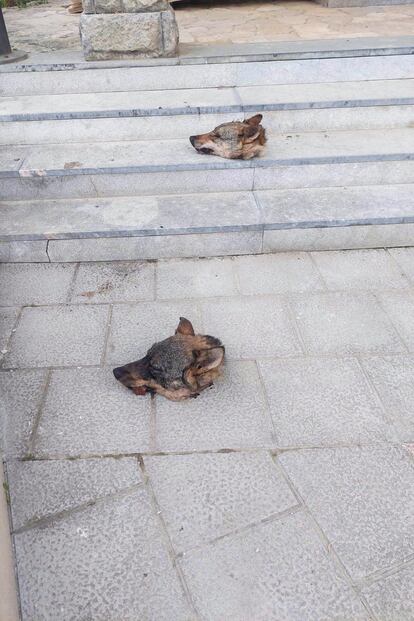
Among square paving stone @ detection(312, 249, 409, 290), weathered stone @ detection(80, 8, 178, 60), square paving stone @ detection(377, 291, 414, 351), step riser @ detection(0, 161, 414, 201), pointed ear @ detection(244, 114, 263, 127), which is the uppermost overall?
weathered stone @ detection(80, 8, 178, 60)

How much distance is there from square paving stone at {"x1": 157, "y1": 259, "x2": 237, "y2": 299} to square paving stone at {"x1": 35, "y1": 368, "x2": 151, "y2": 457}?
39.0 inches

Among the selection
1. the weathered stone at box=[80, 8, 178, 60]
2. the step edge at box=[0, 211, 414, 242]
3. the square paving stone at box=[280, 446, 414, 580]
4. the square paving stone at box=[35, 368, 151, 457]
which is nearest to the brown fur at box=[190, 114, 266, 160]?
the step edge at box=[0, 211, 414, 242]

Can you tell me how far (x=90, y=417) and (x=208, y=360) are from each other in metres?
0.79

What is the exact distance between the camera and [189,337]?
270cm

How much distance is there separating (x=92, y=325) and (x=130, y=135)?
246 cm

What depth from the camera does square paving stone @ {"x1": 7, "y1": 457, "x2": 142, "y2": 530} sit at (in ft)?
6.94

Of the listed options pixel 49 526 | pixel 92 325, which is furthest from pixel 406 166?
pixel 49 526

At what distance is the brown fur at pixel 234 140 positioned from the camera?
407 cm

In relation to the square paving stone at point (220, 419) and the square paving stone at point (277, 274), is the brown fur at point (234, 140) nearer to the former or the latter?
the square paving stone at point (277, 274)

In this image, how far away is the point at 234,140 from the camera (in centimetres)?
407

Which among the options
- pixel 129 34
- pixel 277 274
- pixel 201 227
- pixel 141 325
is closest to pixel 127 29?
pixel 129 34

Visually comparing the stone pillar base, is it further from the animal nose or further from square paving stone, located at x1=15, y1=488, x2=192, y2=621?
square paving stone, located at x1=15, y1=488, x2=192, y2=621

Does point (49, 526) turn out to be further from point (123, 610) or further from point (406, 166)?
point (406, 166)

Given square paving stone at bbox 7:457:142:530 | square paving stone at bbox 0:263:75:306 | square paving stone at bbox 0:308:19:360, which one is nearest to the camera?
square paving stone at bbox 7:457:142:530
